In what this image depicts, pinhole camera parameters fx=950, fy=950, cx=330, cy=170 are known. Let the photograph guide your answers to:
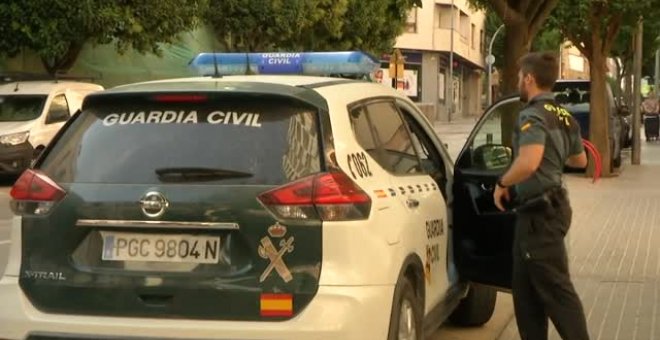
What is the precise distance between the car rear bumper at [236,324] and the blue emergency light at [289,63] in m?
2.44

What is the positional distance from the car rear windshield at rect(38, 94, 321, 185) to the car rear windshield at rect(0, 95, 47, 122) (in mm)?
14854

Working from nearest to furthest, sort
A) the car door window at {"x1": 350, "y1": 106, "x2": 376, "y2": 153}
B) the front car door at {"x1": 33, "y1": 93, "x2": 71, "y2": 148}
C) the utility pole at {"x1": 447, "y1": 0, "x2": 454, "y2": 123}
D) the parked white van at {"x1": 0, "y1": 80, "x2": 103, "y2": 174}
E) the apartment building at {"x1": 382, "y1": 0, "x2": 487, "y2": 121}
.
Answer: the car door window at {"x1": 350, "y1": 106, "x2": 376, "y2": 153}, the parked white van at {"x1": 0, "y1": 80, "x2": 103, "y2": 174}, the front car door at {"x1": 33, "y1": 93, "x2": 71, "y2": 148}, the apartment building at {"x1": 382, "y1": 0, "x2": 487, "y2": 121}, the utility pole at {"x1": 447, "y1": 0, "x2": 454, "y2": 123}

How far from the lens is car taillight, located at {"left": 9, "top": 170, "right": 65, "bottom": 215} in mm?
4285

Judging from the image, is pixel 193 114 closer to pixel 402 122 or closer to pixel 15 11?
pixel 402 122

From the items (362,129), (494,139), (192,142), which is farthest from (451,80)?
(192,142)

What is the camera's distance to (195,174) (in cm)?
418

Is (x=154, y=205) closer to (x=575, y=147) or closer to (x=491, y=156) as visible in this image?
(x=575, y=147)

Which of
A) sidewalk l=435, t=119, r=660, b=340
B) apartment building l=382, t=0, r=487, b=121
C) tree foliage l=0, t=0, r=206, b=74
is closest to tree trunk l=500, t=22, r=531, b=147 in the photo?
sidewalk l=435, t=119, r=660, b=340

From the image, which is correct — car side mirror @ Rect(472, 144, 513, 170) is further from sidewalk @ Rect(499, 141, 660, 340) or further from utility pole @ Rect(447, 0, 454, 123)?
utility pole @ Rect(447, 0, 454, 123)

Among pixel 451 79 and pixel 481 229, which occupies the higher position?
pixel 451 79

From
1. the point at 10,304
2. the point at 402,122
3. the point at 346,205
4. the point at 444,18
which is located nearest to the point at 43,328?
the point at 10,304

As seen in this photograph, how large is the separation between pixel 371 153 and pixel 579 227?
7805 millimetres

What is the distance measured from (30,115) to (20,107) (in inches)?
16.2

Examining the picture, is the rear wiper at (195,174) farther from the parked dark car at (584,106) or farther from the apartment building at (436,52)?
the apartment building at (436,52)
